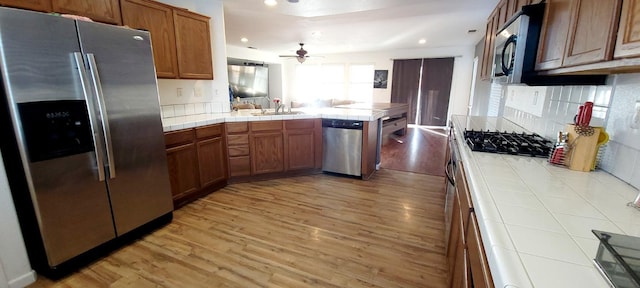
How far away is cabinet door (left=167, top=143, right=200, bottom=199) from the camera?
8.02 ft

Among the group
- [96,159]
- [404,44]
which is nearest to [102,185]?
[96,159]

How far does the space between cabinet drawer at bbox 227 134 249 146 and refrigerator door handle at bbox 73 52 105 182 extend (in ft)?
4.52

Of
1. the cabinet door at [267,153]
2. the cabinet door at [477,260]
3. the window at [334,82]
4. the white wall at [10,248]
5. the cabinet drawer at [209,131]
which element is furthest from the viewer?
the window at [334,82]

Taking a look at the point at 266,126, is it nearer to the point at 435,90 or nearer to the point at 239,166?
the point at 239,166

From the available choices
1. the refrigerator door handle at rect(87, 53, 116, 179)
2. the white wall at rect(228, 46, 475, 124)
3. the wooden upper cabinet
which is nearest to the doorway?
the white wall at rect(228, 46, 475, 124)

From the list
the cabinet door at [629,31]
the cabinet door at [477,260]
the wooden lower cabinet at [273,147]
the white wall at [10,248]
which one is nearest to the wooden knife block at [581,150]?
the cabinet door at [629,31]

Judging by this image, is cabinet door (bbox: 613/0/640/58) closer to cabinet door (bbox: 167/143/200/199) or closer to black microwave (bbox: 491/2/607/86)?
black microwave (bbox: 491/2/607/86)

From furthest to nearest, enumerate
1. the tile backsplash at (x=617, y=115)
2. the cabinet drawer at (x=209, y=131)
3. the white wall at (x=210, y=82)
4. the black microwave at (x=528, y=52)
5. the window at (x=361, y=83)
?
the window at (x=361, y=83)
the white wall at (x=210, y=82)
the cabinet drawer at (x=209, y=131)
the black microwave at (x=528, y=52)
the tile backsplash at (x=617, y=115)

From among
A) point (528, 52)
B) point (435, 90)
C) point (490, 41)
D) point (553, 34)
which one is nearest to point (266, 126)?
point (528, 52)

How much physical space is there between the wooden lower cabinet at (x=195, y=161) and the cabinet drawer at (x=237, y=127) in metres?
0.08

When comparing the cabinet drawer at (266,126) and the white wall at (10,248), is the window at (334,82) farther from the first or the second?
the white wall at (10,248)

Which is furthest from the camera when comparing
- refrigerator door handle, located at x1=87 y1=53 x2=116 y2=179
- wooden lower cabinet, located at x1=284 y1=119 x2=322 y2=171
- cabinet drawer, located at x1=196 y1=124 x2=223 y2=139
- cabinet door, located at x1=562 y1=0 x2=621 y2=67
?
wooden lower cabinet, located at x1=284 y1=119 x2=322 y2=171

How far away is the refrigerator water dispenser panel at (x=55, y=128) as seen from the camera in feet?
4.79

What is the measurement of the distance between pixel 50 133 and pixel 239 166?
5.82 ft
